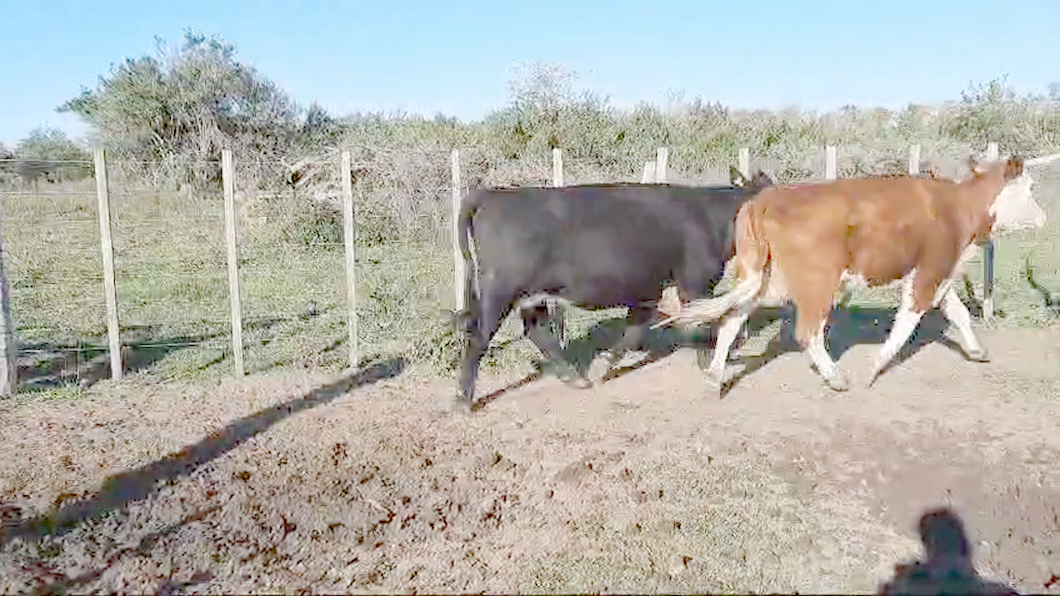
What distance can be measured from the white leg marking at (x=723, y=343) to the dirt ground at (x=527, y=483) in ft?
0.57

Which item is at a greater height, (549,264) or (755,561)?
(549,264)

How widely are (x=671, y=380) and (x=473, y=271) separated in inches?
68.5

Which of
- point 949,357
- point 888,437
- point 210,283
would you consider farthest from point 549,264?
point 210,283

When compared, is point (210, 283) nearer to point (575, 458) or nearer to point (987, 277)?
point (575, 458)

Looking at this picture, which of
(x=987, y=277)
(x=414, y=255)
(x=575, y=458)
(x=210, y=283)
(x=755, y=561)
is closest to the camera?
(x=755, y=561)

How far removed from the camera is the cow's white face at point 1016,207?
7.06 meters

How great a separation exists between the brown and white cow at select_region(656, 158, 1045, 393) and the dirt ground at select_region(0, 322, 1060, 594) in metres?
0.47

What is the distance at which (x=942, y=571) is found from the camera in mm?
3734

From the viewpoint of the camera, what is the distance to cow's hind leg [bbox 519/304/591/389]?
6.80 metres

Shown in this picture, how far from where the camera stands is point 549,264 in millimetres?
6254

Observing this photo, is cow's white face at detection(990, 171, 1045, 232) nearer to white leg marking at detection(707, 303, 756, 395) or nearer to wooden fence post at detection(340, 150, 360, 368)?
white leg marking at detection(707, 303, 756, 395)

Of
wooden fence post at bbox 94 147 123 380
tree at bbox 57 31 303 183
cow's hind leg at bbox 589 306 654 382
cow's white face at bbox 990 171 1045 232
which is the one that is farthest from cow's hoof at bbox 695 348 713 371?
tree at bbox 57 31 303 183

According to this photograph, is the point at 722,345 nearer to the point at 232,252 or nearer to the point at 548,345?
the point at 548,345

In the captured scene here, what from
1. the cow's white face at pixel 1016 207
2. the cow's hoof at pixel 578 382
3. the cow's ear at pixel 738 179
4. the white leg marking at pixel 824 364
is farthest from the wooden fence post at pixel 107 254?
the cow's white face at pixel 1016 207
